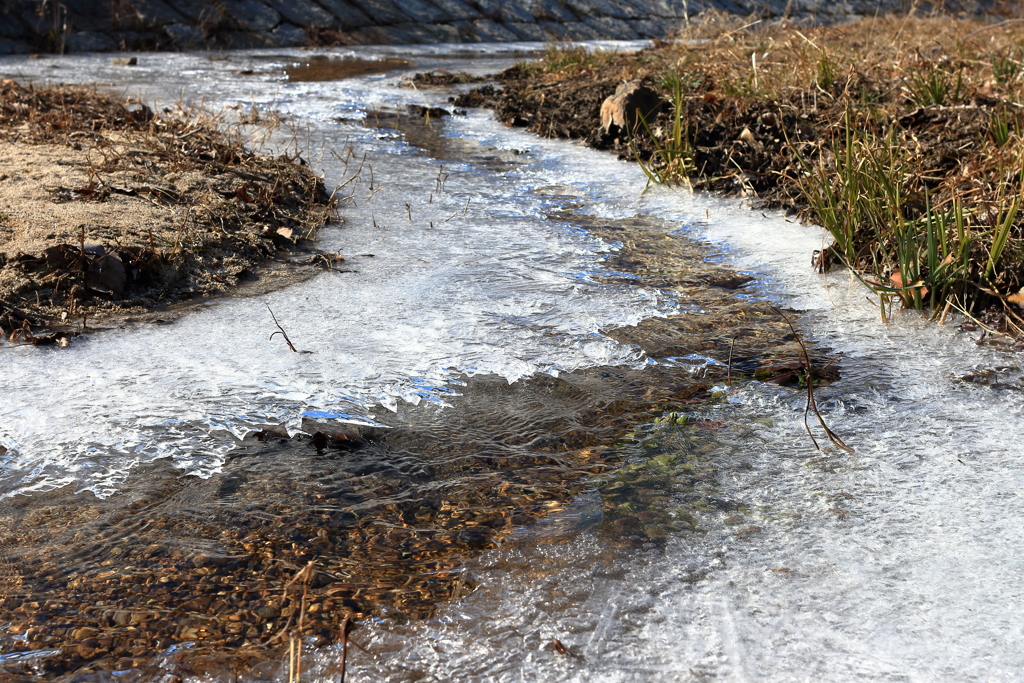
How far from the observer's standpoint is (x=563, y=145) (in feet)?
18.1

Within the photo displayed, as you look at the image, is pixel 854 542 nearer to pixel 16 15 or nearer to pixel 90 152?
pixel 90 152

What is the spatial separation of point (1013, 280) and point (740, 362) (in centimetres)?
103

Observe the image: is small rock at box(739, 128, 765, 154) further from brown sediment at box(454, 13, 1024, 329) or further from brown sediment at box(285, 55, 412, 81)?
brown sediment at box(285, 55, 412, 81)

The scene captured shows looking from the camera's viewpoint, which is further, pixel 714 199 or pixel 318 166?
pixel 318 166

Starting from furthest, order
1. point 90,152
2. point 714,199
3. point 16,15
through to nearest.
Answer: point 16,15, point 714,199, point 90,152

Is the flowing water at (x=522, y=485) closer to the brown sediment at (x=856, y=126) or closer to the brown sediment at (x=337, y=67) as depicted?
the brown sediment at (x=856, y=126)

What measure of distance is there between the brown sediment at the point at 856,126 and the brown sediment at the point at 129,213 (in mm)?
2203

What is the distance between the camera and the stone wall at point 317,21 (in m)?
10.3

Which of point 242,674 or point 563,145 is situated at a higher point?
point 563,145

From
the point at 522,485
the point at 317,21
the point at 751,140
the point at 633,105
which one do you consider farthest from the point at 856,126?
the point at 317,21

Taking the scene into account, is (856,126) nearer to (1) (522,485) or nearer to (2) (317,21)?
(1) (522,485)

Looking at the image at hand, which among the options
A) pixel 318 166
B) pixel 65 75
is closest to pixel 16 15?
pixel 65 75

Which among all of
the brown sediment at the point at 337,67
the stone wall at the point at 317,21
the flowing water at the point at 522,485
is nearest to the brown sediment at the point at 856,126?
the flowing water at the point at 522,485

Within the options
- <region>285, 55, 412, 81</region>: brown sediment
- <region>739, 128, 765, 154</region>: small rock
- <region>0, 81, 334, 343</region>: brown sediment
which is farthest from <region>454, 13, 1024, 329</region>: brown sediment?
<region>285, 55, 412, 81</region>: brown sediment
